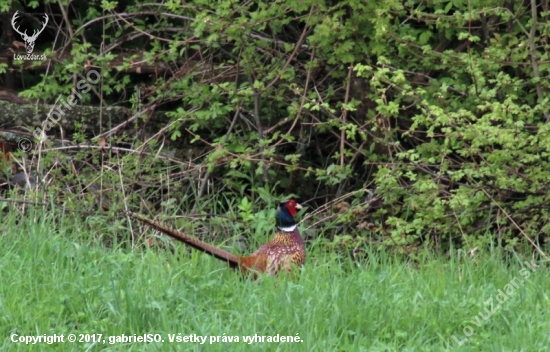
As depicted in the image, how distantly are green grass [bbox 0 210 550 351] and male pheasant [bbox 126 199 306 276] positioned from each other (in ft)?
A: 0.35

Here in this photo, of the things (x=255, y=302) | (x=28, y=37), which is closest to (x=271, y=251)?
(x=255, y=302)

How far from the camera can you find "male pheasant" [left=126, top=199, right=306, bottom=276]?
582 cm

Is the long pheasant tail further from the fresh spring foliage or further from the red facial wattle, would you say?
the fresh spring foliage

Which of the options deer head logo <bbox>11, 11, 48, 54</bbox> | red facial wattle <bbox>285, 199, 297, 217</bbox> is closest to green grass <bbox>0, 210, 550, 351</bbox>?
red facial wattle <bbox>285, 199, 297, 217</bbox>

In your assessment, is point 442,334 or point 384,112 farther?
point 384,112

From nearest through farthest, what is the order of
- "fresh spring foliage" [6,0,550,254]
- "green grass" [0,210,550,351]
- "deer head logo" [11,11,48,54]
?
"green grass" [0,210,550,351]
"fresh spring foliage" [6,0,550,254]
"deer head logo" [11,11,48,54]

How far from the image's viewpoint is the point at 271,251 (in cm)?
608

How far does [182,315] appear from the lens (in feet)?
16.4

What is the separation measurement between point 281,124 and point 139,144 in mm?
1222

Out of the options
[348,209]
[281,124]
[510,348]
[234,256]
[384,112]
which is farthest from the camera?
[281,124]

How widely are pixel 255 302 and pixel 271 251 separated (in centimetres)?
96

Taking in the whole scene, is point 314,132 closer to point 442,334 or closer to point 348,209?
point 348,209

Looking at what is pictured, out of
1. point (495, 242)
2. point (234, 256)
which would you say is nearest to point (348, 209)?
point (495, 242)

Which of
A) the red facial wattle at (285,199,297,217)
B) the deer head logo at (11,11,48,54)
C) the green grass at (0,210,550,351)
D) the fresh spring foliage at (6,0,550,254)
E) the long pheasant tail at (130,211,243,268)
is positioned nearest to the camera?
the green grass at (0,210,550,351)
